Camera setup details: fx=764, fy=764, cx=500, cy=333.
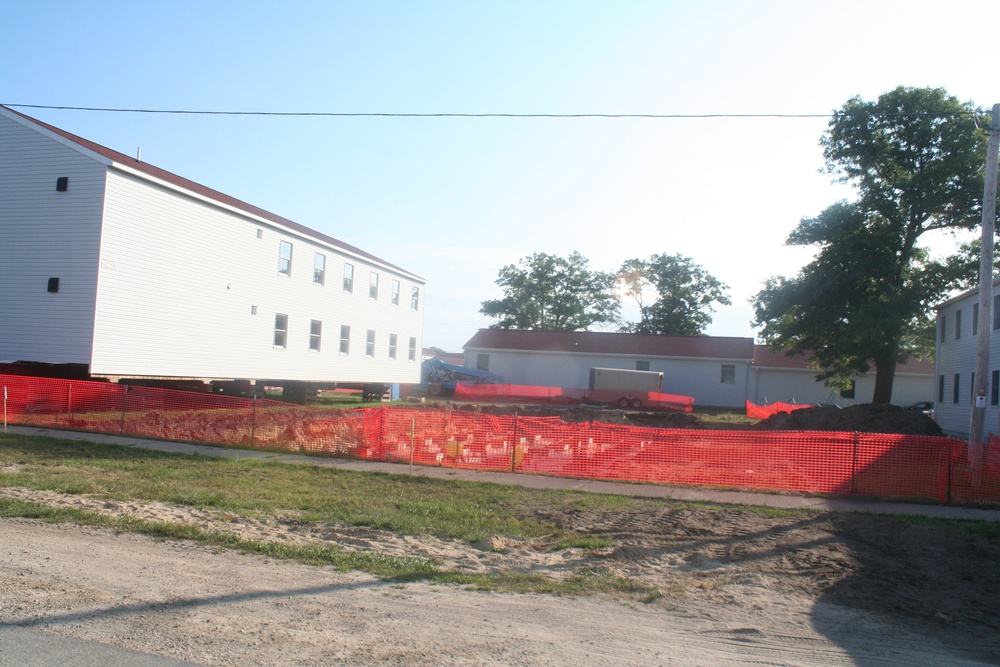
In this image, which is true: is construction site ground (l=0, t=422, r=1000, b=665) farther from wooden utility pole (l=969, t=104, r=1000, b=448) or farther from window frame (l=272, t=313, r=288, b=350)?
window frame (l=272, t=313, r=288, b=350)

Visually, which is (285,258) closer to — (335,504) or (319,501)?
(319,501)

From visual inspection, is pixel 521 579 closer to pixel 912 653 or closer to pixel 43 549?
pixel 912 653

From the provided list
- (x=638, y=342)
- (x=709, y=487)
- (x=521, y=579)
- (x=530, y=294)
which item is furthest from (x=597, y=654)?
(x=530, y=294)

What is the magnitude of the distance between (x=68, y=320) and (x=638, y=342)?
3978cm

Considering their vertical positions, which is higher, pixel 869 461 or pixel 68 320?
pixel 68 320

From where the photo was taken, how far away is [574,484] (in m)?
13.8

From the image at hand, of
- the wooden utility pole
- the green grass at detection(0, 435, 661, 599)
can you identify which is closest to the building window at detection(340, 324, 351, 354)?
the green grass at detection(0, 435, 661, 599)

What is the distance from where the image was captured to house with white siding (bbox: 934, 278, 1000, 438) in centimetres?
2622

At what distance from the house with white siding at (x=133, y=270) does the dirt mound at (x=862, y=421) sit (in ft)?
65.3

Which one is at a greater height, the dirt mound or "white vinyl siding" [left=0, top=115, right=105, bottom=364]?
"white vinyl siding" [left=0, top=115, right=105, bottom=364]

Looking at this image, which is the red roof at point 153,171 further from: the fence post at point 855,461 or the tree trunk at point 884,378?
the tree trunk at point 884,378

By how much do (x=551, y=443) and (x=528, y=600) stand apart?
8.57 metres

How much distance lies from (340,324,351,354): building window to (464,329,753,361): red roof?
74.5ft

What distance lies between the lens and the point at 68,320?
21719 millimetres
